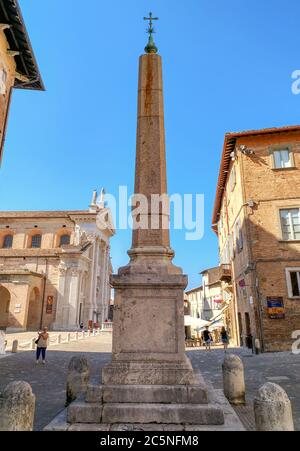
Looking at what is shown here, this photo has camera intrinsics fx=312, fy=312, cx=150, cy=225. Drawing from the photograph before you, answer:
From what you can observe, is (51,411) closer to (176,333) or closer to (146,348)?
(146,348)

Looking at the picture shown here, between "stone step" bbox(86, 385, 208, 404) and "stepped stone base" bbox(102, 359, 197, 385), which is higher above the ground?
"stepped stone base" bbox(102, 359, 197, 385)

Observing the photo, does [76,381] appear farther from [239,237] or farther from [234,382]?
[239,237]

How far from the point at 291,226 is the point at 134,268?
13.1 meters

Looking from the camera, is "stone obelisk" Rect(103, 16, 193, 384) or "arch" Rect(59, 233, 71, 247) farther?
"arch" Rect(59, 233, 71, 247)

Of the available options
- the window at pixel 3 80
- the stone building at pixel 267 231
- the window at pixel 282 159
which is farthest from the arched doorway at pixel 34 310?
the window at pixel 282 159

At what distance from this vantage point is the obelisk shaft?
534 centimetres

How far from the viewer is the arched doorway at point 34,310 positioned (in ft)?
115

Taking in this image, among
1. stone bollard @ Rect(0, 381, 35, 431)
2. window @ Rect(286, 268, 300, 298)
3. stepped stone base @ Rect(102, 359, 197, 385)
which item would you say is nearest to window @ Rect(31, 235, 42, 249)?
window @ Rect(286, 268, 300, 298)

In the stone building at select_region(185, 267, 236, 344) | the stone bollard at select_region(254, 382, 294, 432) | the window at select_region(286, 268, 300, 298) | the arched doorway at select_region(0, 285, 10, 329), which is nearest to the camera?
the stone bollard at select_region(254, 382, 294, 432)

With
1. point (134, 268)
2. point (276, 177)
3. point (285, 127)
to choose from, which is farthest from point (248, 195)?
point (134, 268)

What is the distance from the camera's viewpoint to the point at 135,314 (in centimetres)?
458

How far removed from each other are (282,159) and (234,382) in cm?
1387

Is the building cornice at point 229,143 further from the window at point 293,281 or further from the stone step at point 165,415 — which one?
the stone step at point 165,415

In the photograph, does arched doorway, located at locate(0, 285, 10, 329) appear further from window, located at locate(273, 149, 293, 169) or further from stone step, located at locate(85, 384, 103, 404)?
stone step, located at locate(85, 384, 103, 404)
